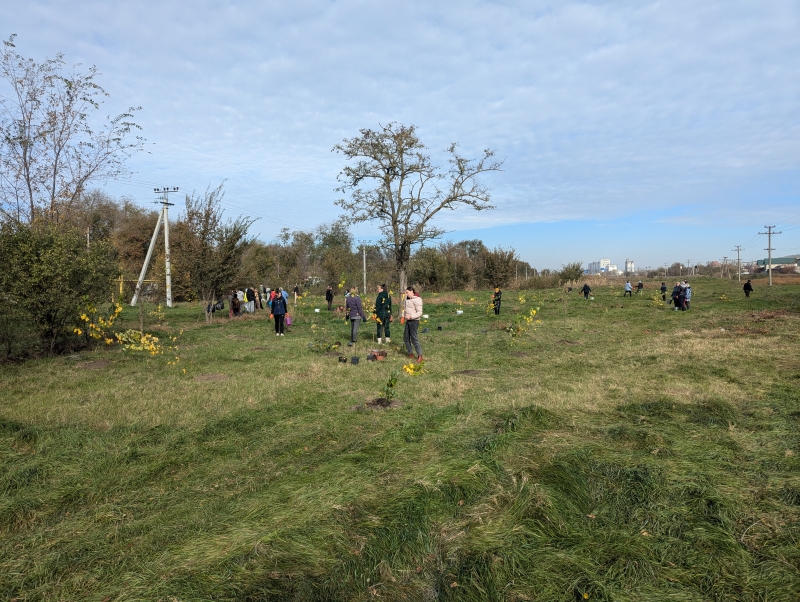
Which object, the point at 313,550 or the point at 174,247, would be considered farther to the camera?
the point at 174,247

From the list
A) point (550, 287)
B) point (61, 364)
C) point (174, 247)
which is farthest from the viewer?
point (550, 287)

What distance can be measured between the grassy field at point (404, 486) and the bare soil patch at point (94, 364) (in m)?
1.14

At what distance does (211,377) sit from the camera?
8.30m

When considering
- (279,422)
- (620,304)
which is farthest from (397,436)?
(620,304)

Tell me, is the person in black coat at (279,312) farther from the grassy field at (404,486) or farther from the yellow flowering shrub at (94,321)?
the grassy field at (404,486)

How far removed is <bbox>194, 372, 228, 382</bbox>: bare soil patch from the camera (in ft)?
26.6

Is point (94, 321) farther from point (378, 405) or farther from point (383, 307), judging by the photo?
point (378, 405)

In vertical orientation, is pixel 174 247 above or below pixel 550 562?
above

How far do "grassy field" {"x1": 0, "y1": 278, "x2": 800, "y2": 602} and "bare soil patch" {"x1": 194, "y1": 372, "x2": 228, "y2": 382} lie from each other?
0.27 m

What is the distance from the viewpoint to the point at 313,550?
2910mm

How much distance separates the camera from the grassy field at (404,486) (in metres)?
2.68

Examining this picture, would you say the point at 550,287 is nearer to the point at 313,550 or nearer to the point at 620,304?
the point at 620,304

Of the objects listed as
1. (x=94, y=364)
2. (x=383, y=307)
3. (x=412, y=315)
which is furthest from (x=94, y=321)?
(x=412, y=315)

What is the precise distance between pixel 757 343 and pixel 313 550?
12287 mm
